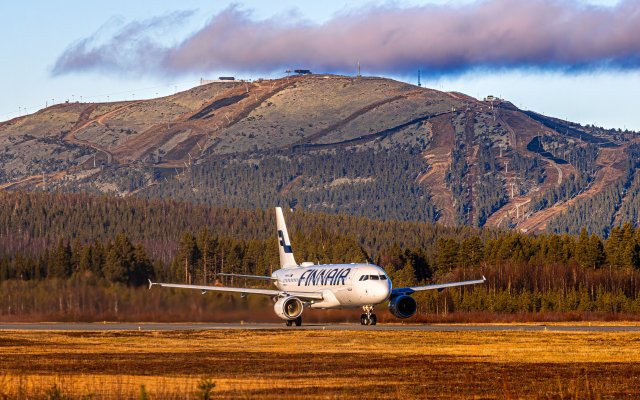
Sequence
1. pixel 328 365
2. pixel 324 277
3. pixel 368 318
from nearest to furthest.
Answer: pixel 328 365
pixel 368 318
pixel 324 277

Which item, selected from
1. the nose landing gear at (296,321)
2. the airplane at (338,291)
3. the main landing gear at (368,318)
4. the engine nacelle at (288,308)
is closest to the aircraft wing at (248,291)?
the airplane at (338,291)

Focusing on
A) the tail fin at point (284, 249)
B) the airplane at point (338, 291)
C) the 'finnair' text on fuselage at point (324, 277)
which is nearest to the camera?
the airplane at point (338, 291)

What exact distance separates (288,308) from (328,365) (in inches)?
1653

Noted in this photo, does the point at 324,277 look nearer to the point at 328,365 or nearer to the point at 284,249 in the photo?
the point at 284,249

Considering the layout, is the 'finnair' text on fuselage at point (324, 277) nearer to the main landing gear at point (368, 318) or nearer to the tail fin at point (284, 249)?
the main landing gear at point (368, 318)

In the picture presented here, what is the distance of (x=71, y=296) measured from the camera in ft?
315

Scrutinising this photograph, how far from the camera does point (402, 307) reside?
295 ft

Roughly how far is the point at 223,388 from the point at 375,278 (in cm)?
4760

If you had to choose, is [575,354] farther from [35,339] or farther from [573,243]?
[573,243]

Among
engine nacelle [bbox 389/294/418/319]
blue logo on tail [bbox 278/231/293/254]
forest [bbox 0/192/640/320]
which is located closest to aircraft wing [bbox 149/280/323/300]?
forest [bbox 0/192/640/320]

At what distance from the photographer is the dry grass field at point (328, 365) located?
3700 centimetres

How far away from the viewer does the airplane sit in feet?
278

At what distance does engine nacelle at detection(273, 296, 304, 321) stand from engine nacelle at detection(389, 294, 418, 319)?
277 inches

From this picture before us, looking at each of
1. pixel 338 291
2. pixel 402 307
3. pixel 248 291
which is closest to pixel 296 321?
pixel 338 291
